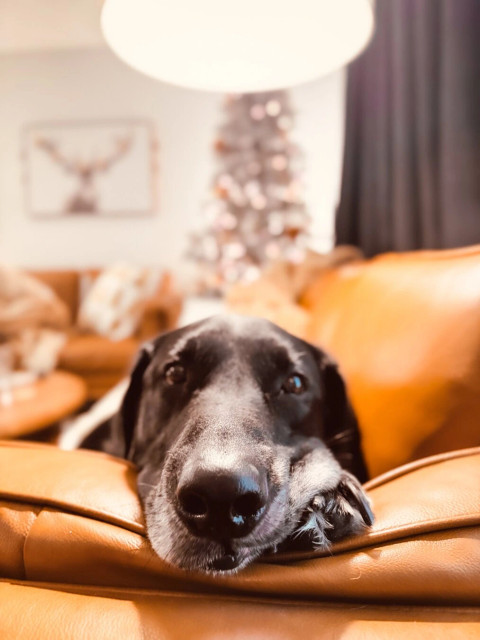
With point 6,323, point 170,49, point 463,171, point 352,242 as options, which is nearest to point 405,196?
point 463,171

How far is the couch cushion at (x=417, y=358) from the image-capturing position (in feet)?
2.66

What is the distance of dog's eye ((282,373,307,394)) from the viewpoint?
0.98m

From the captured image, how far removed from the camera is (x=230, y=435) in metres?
0.69

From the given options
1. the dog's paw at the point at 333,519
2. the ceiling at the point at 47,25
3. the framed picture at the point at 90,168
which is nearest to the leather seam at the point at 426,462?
the dog's paw at the point at 333,519

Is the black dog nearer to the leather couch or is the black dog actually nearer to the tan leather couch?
the leather couch

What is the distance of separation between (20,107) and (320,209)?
13.0ft

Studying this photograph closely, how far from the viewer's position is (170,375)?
3.26ft

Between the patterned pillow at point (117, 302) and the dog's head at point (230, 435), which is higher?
the dog's head at point (230, 435)

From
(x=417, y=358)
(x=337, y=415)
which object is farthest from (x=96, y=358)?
(x=417, y=358)

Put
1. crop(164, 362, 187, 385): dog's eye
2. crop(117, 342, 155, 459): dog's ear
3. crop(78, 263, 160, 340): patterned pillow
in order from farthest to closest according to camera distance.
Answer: crop(78, 263, 160, 340): patterned pillow → crop(117, 342, 155, 459): dog's ear → crop(164, 362, 187, 385): dog's eye

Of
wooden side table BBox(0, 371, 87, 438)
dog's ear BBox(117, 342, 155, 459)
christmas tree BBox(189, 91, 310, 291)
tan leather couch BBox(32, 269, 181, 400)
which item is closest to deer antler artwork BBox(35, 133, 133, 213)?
christmas tree BBox(189, 91, 310, 291)

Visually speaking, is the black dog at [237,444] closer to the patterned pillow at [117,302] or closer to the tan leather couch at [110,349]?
the tan leather couch at [110,349]

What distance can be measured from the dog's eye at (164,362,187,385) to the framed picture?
4.99 m

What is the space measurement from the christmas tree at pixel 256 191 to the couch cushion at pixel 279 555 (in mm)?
4108
